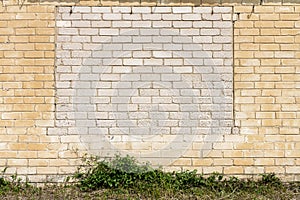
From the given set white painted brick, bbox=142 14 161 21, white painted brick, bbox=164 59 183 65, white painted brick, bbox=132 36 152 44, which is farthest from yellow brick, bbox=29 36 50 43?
white painted brick, bbox=164 59 183 65

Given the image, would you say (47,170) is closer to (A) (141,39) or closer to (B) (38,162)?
(B) (38,162)

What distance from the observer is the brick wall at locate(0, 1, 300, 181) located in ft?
16.9

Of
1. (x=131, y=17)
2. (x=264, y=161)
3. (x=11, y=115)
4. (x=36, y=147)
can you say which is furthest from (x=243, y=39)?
(x=11, y=115)

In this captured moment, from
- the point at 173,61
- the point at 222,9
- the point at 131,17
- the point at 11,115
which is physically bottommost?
the point at 11,115

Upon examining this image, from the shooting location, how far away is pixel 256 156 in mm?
5176

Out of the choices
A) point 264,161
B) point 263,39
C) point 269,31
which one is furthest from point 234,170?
point 269,31

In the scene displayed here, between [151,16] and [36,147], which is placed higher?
[151,16]

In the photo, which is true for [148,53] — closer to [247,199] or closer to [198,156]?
[198,156]

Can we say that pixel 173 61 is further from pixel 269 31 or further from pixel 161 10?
pixel 269 31

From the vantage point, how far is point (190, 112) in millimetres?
5188

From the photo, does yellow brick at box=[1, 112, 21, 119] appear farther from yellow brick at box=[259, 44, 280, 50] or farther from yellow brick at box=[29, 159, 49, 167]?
yellow brick at box=[259, 44, 280, 50]

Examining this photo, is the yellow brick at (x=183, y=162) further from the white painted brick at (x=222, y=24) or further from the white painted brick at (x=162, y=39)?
the white painted brick at (x=222, y=24)

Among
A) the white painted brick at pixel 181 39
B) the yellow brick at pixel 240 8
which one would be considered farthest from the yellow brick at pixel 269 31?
the white painted brick at pixel 181 39

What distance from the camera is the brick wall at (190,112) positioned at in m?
5.14
